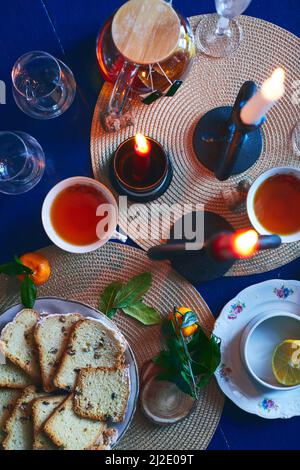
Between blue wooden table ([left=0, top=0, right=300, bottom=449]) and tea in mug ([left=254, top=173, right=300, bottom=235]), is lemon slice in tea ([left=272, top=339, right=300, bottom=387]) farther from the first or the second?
tea in mug ([left=254, top=173, right=300, bottom=235])

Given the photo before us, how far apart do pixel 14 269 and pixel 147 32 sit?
0.51m

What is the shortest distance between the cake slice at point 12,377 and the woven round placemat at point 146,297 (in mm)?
127

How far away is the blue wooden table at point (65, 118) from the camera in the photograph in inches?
47.6

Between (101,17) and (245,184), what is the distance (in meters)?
0.45

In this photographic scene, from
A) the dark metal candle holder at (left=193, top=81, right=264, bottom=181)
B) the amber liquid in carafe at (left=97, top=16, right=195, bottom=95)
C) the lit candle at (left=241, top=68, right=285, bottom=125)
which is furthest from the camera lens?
the dark metal candle holder at (left=193, top=81, right=264, bottom=181)

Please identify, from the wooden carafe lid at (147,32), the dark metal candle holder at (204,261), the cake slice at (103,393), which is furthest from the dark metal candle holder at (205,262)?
the wooden carafe lid at (147,32)

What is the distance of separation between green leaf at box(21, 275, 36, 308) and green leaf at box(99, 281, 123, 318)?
0.14 m

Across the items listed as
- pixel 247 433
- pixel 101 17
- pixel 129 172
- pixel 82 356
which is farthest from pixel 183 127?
pixel 247 433

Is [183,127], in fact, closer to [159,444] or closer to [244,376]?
[244,376]

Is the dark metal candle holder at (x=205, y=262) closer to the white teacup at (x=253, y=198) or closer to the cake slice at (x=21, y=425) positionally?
the white teacup at (x=253, y=198)

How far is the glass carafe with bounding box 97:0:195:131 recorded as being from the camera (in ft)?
3.39

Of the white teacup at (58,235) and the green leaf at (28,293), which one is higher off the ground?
the white teacup at (58,235)

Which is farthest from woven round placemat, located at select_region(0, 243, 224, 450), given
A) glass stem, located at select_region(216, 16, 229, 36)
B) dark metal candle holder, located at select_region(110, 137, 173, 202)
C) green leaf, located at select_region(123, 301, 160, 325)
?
glass stem, located at select_region(216, 16, 229, 36)

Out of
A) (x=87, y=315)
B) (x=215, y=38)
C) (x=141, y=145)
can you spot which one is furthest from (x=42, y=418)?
(x=215, y=38)
